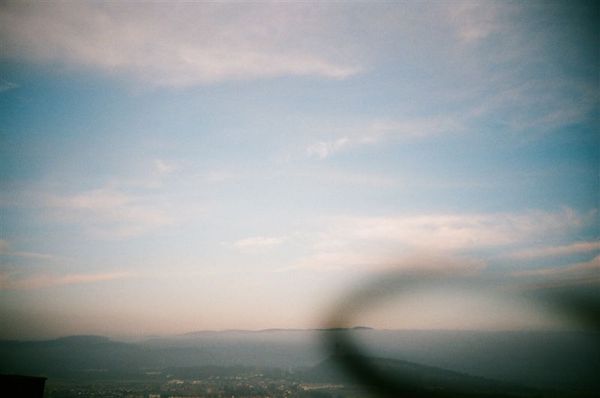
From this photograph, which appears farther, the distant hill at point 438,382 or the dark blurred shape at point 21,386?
the distant hill at point 438,382

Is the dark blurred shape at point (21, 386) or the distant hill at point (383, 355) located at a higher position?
the dark blurred shape at point (21, 386)

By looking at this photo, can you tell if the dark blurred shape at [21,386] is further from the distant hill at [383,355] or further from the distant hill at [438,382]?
the distant hill at [438,382]

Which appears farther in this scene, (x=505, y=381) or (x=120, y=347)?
(x=120, y=347)

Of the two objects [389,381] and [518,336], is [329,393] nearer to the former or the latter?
[389,381]

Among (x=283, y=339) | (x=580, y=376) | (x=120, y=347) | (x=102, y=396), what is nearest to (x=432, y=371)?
(x=580, y=376)

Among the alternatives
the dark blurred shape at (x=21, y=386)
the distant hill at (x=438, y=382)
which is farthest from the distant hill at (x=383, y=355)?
the dark blurred shape at (x=21, y=386)

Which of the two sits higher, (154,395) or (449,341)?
(449,341)

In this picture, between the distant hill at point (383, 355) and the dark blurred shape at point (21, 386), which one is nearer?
the dark blurred shape at point (21, 386)

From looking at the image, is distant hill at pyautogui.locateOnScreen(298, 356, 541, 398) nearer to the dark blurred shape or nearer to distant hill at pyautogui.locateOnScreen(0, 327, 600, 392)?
distant hill at pyautogui.locateOnScreen(0, 327, 600, 392)

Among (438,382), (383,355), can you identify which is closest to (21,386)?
(383,355)
